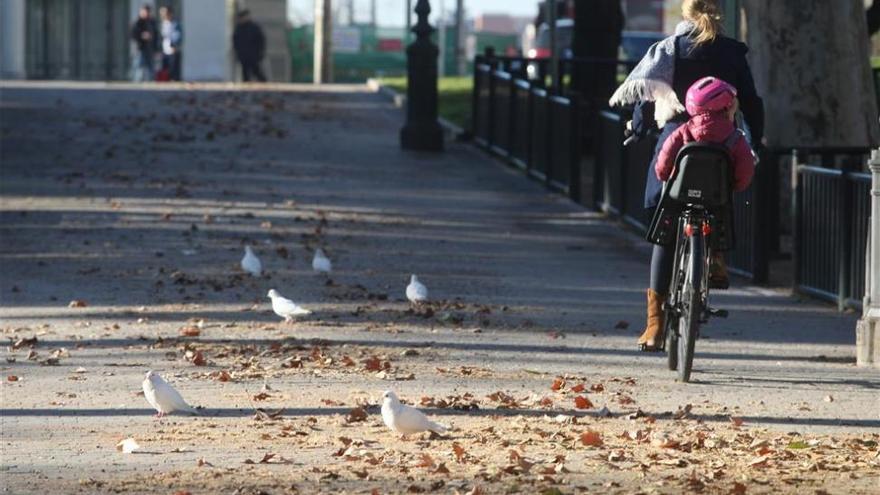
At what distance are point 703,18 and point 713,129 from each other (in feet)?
2.22

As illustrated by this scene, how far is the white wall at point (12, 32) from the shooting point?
51531 mm

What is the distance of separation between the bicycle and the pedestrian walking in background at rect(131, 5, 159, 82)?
3656cm

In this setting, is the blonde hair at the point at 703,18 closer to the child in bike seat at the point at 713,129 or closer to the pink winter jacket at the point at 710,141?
the child in bike seat at the point at 713,129

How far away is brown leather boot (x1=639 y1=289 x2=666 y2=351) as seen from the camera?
9.70 m

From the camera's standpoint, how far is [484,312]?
12.2 meters

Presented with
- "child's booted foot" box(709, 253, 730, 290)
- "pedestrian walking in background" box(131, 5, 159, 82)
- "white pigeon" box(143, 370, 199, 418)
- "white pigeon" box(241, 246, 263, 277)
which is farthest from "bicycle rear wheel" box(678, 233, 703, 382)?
"pedestrian walking in background" box(131, 5, 159, 82)

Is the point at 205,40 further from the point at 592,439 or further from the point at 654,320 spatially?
the point at 592,439

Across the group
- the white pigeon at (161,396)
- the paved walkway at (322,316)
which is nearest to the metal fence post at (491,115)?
the paved walkway at (322,316)

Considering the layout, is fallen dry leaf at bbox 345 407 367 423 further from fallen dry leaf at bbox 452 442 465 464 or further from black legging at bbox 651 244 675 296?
black legging at bbox 651 244 675 296

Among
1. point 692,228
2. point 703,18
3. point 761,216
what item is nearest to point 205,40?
point 761,216

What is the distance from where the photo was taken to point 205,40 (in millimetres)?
52406

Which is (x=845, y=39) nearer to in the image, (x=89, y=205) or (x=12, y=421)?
(x=89, y=205)

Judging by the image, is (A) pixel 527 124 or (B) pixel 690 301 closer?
(B) pixel 690 301

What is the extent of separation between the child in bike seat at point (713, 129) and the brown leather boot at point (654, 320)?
2.25 ft
